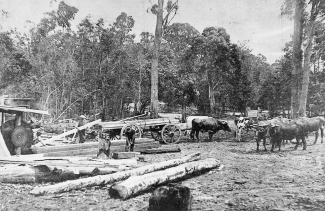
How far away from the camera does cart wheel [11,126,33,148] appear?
9.66 m

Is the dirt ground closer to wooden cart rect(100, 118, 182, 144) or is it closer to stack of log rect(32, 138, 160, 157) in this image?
stack of log rect(32, 138, 160, 157)

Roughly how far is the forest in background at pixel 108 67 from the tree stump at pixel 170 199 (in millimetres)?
18054

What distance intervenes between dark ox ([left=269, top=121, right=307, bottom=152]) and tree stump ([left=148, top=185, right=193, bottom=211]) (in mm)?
7747

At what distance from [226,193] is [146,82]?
73.1 ft

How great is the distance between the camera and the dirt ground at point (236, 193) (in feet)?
17.7

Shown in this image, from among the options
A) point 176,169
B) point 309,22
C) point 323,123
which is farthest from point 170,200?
point 309,22

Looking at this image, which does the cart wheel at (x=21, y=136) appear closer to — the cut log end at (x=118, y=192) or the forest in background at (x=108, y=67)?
the cut log end at (x=118, y=192)

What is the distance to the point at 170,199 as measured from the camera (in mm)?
4836

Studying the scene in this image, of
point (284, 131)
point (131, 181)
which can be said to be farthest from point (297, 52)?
point (131, 181)

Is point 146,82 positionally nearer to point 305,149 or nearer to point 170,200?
point 305,149

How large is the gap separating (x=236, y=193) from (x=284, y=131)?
662 cm

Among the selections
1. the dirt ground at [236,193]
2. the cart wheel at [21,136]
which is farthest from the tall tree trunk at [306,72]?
the cart wheel at [21,136]

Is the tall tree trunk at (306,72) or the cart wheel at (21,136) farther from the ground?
the tall tree trunk at (306,72)

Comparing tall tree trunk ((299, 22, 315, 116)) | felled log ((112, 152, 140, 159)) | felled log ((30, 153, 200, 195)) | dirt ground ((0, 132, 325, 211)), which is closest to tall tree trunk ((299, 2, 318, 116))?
tall tree trunk ((299, 22, 315, 116))
